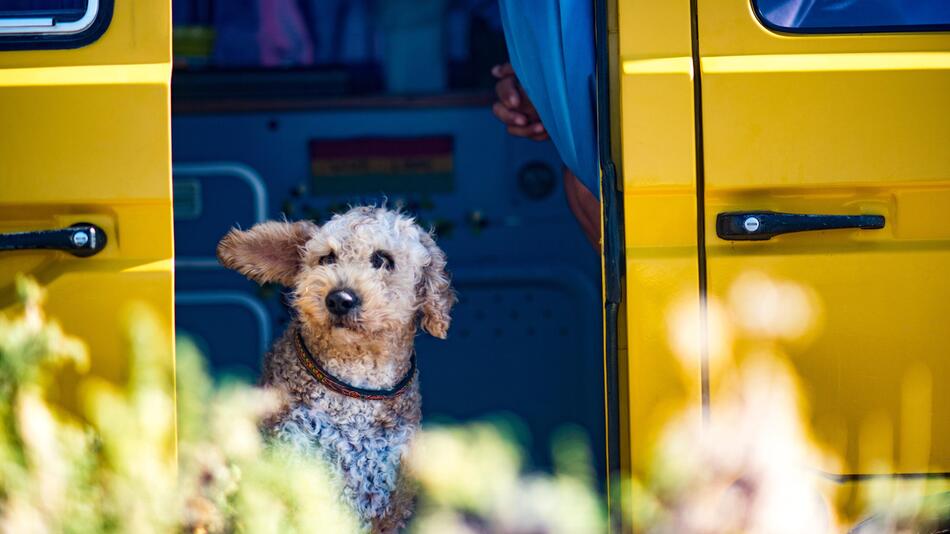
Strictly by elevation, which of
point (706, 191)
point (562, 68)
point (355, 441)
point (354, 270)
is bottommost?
point (355, 441)

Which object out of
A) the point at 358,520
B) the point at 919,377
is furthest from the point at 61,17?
the point at 919,377

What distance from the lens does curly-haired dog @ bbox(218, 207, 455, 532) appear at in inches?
101

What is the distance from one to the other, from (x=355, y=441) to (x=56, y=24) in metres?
1.23

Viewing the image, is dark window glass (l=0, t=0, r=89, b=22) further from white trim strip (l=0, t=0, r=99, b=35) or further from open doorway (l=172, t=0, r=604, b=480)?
open doorway (l=172, t=0, r=604, b=480)

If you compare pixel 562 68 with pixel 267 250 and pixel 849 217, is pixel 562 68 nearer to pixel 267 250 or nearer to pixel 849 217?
pixel 849 217

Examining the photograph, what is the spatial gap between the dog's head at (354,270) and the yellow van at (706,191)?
554 mm

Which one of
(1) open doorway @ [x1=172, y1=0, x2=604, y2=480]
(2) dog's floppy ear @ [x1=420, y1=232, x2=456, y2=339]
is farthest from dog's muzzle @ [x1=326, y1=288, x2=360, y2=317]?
(1) open doorway @ [x1=172, y1=0, x2=604, y2=480]

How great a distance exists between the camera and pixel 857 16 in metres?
2.20

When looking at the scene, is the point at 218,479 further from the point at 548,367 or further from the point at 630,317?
the point at 548,367

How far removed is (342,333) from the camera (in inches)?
101

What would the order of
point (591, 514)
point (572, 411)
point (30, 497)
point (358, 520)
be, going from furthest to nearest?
point (572, 411), point (358, 520), point (591, 514), point (30, 497)

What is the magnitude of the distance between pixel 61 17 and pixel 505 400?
2.10m

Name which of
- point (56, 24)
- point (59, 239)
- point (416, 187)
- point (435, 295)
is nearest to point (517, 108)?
point (416, 187)

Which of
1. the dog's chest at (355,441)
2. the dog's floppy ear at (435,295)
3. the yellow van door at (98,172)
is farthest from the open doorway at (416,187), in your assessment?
the yellow van door at (98,172)
